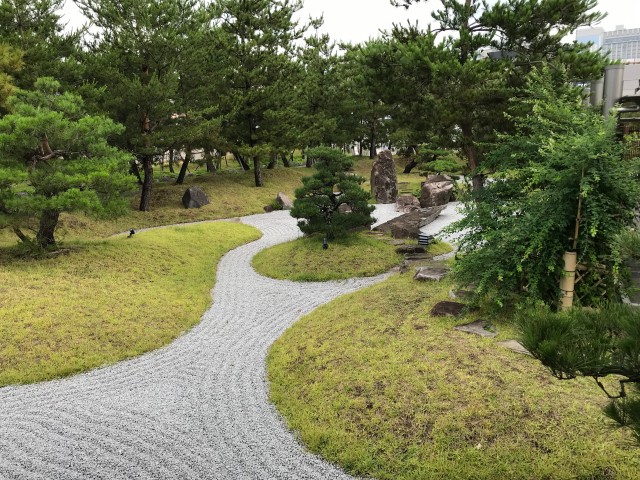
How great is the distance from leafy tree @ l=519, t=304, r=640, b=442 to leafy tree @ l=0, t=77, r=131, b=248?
11.3m

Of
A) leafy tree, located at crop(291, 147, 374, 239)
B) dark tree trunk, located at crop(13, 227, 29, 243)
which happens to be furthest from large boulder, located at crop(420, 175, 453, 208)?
dark tree trunk, located at crop(13, 227, 29, 243)

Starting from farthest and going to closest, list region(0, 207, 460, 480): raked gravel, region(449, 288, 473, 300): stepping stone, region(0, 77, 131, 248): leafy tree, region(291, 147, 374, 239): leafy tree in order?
1. region(291, 147, 374, 239): leafy tree
2. region(0, 77, 131, 248): leafy tree
3. region(449, 288, 473, 300): stepping stone
4. region(0, 207, 460, 480): raked gravel

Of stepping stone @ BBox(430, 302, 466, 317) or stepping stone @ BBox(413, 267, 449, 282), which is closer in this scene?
stepping stone @ BBox(430, 302, 466, 317)

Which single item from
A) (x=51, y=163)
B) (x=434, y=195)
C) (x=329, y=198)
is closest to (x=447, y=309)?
(x=329, y=198)

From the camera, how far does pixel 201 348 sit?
8.45m

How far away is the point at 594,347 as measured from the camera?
2398 millimetres

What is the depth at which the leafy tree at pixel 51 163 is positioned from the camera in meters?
10.7

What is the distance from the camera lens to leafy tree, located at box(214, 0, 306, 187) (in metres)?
24.0

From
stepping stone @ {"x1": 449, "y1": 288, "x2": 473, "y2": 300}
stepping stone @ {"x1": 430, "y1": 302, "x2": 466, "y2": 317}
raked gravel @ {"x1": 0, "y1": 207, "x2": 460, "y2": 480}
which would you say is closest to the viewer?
raked gravel @ {"x1": 0, "y1": 207, "x2": 460, "y2": 480}

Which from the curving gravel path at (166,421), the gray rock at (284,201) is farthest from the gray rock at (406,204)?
the curving gravel path at (166,421)

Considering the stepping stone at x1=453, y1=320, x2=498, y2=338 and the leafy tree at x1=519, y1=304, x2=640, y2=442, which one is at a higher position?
the leafy tree at x1=519, y1=304, x2=640, y2=442

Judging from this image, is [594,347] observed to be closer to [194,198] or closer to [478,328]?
[478,328]

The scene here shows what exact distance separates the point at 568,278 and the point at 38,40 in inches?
789

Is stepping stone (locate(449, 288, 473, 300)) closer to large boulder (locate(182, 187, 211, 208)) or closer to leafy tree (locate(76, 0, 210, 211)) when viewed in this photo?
leafy tree (locate(76, 0, 210, 211))
